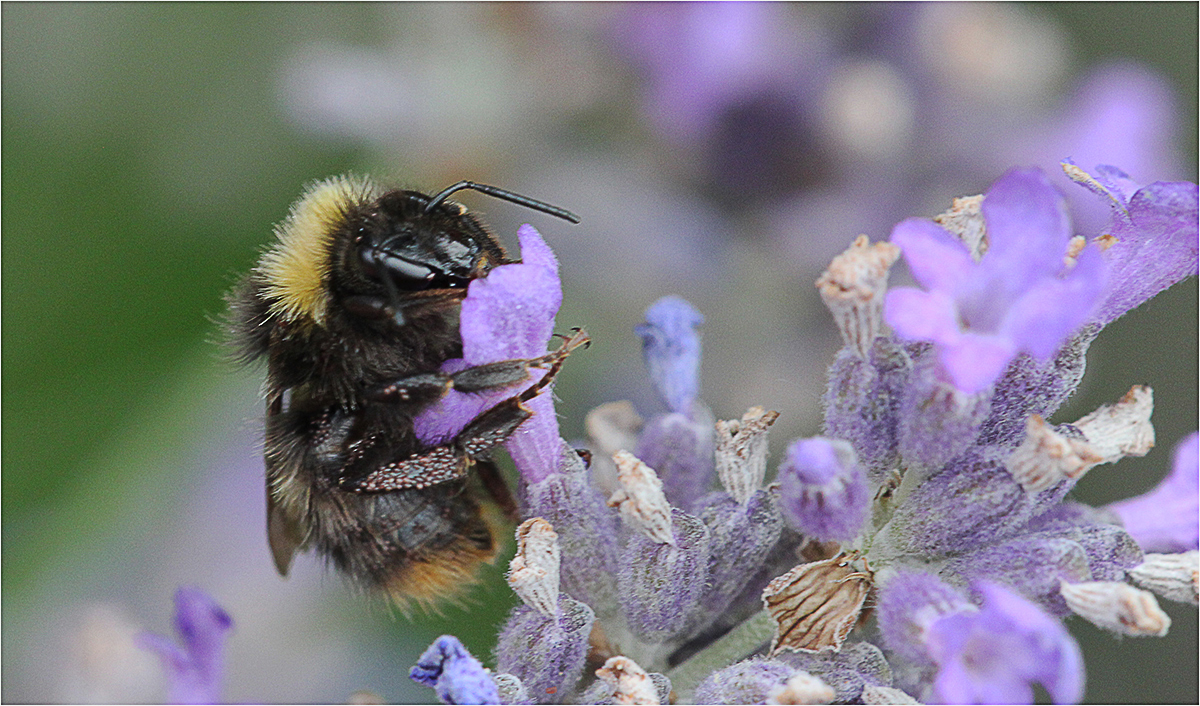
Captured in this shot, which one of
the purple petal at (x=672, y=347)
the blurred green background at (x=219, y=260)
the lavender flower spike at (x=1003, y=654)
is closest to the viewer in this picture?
the lavender flower spike at (x=1003, y=654)

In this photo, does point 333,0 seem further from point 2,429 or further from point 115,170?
point 2,429

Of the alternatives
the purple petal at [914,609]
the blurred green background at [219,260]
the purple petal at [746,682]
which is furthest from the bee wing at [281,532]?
the blurred green background at [219,260]

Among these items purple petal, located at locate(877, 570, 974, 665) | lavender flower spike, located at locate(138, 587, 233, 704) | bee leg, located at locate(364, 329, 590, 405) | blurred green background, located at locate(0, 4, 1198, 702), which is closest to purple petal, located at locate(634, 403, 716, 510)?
bee leg, located at locate(364, 329, 590, 405)

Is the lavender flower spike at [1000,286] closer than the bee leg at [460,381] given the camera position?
Yes

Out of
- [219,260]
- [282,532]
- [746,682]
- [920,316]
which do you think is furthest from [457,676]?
[219,260]

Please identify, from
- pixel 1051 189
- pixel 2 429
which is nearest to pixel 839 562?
pixel 1051 189

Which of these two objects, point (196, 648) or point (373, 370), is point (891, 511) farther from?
point (196, 648)

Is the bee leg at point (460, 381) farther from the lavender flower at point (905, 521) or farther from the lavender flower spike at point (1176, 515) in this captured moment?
the lavender flower spike at point (1176, 515)

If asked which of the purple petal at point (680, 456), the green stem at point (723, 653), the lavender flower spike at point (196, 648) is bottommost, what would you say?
the lavender flower spike at point (196, 648)
